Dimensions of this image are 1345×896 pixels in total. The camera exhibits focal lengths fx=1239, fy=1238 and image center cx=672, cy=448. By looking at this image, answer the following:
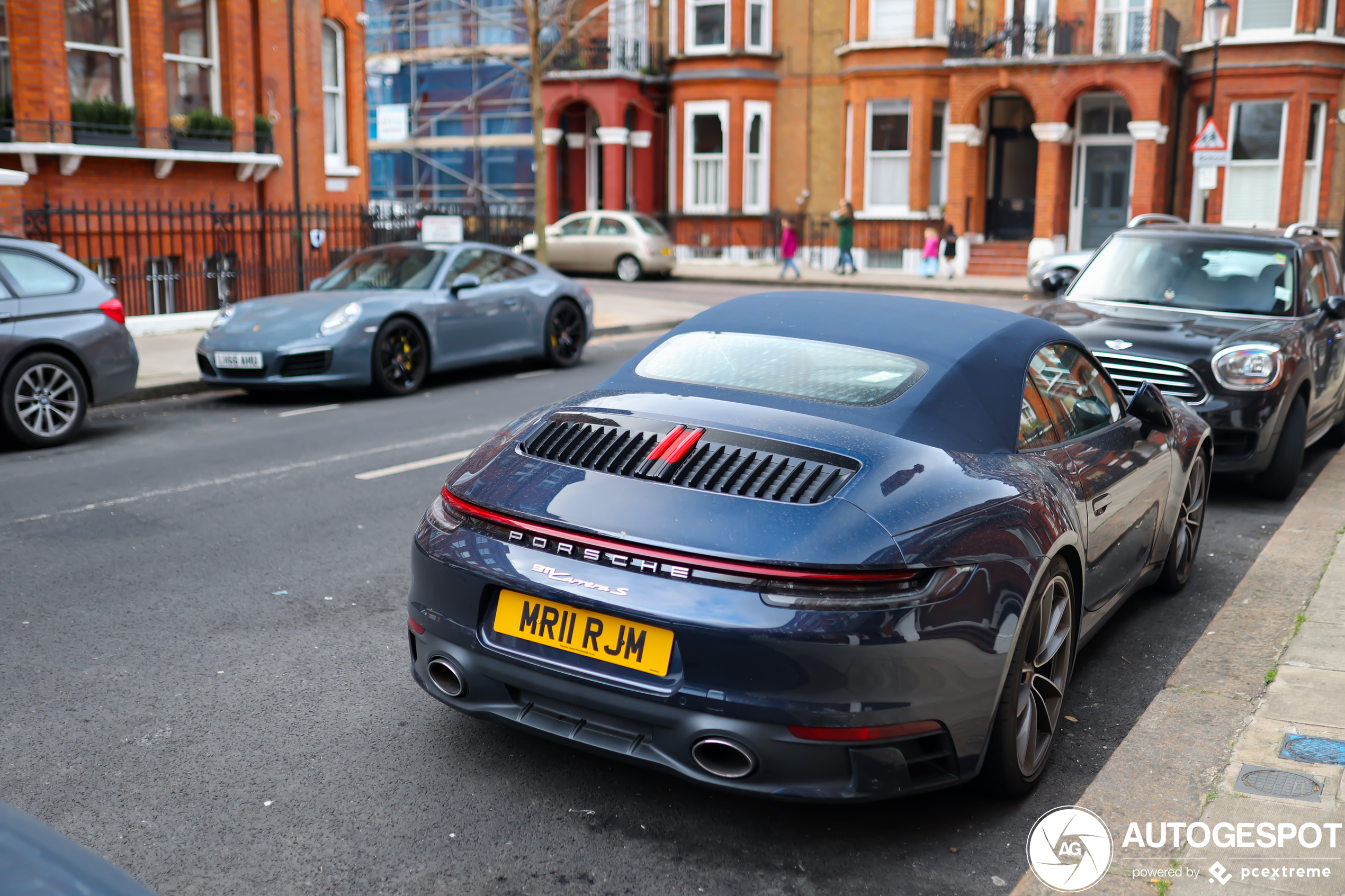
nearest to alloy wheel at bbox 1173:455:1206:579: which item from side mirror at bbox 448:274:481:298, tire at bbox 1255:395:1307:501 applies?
tire at bbox 1255:395:1307:501

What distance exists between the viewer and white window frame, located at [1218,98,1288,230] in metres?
29.5

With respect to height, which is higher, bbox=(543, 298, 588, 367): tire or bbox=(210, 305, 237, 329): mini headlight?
bbox=(210, 305, 237, 329): mini headlight

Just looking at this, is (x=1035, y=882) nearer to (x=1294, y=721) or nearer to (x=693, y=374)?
(x=1294, y=721)

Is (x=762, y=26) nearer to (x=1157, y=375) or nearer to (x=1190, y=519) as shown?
(x=1157, y=375)

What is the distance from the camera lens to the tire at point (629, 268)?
1149 inches

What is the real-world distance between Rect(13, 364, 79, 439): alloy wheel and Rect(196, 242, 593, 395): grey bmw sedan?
1.93 m

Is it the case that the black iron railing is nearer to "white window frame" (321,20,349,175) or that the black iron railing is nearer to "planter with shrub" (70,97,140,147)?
"planter with shrub" (70,97,140,147)

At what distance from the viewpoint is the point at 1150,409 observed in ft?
16.3

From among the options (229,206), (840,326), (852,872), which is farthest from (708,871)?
(229,206)

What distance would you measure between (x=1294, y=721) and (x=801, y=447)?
2022mm

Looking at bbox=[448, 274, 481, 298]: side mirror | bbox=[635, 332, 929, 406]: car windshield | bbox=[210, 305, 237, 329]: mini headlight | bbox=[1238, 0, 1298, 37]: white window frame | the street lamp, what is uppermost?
bbox=[1238, 0, 1298, 37]: white window frame

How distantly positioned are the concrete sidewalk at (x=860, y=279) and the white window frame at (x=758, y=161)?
2.08 m

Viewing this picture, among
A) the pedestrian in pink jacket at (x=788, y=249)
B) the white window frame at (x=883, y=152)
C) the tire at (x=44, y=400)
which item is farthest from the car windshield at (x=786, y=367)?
the white window frame at (x=883, y=152)

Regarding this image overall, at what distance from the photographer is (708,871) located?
3.33m
